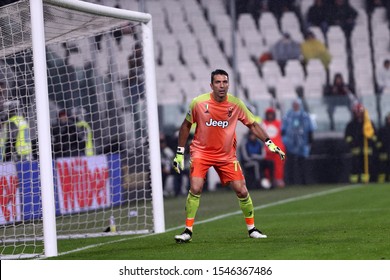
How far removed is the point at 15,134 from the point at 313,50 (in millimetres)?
15246

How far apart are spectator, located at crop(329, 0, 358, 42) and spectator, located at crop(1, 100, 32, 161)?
15540 mm

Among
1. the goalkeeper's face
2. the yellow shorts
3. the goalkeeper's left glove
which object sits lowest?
the yellow shorts

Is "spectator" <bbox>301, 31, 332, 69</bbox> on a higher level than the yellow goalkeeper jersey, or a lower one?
higher

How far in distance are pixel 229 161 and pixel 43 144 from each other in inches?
81.8

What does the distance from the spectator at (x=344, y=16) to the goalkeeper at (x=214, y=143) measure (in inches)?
701

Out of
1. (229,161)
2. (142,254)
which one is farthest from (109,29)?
(142,254)

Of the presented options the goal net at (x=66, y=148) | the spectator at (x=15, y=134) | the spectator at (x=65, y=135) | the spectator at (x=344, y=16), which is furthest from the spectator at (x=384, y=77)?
the spectator at (x=15, y=134)

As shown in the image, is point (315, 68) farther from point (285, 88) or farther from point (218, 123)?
point (218, 123)

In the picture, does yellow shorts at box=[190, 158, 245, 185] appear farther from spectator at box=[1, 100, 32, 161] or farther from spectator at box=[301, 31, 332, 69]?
spectator at box=[301, 31, 332, 69]

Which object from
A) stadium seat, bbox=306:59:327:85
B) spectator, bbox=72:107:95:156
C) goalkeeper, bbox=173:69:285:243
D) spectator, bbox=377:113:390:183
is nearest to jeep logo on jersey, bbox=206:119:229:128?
goalkeeper, bbox=173:69:285:243

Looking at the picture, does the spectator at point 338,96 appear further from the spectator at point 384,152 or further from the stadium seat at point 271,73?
the stadium seat at point 271,73

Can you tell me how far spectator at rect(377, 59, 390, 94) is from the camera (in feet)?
90.8

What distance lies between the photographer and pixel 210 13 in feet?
95.8

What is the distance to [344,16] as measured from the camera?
2853 centimetres
